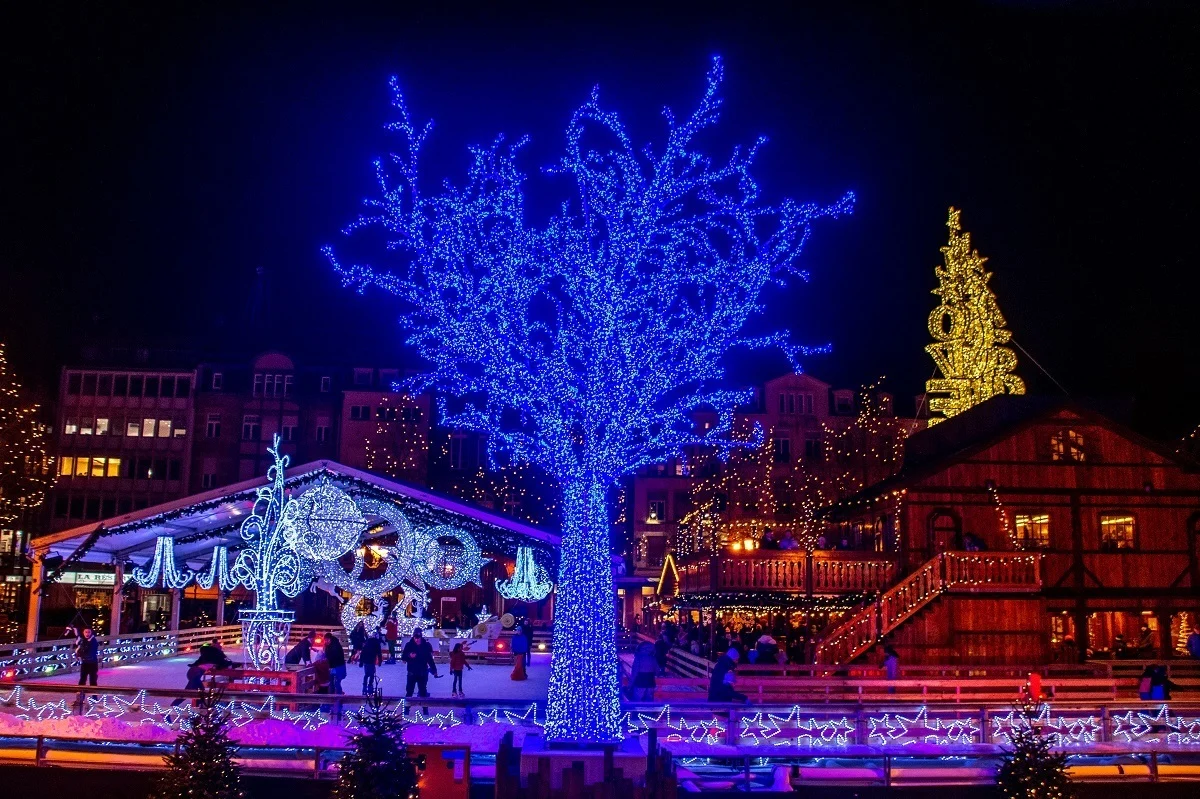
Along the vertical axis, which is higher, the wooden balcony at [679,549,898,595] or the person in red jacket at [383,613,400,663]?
the wooden balcony at [679,549,898,595]

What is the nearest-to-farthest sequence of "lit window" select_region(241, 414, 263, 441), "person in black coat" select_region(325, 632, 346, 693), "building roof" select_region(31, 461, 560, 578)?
"person in black coat" select_region(325, 632, 346, 693) → "building roof" select_region(31, 461, 560, 578) → "lit window" select_region(241, 414, 263, 441)

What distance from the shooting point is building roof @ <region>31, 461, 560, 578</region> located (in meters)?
25.9

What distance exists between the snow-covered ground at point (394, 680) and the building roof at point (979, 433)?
12055 mm

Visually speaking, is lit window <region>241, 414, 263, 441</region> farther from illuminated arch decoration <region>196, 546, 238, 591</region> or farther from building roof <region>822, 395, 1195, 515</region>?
building roof <region>822, 395, 1195, 515</region>

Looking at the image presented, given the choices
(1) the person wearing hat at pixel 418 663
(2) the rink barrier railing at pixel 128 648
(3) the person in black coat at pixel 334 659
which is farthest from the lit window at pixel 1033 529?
(3) the person in black coat at pixel 334 659

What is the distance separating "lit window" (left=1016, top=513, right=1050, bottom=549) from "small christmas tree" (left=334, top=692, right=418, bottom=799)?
22.7 meters

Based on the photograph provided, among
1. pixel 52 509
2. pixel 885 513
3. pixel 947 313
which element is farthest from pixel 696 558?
pixel 52 509

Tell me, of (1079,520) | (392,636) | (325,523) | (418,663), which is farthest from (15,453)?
(1079,520)

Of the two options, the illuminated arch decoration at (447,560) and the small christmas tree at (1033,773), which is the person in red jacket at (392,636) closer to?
the illuminated arch decoration at (447,560)

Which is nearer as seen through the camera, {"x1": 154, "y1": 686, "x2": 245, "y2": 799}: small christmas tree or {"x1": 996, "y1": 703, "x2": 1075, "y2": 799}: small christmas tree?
{"x1": 154, "y1": 686, "x2": 245, "y2": 799}: small christmas tree

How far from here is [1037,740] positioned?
1205 cm

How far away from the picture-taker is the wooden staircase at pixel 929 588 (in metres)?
24.4

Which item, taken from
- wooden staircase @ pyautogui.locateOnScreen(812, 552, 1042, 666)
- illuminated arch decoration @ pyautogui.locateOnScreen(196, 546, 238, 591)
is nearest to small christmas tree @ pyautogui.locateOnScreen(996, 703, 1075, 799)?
wooden staircase @ pyautogui.locateOnScreen(812, 552, 1042, 666)

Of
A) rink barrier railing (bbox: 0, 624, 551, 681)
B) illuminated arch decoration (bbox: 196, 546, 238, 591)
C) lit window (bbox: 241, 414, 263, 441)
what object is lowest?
rink barrier railing (bbox: 0, 624, 551, 681)
